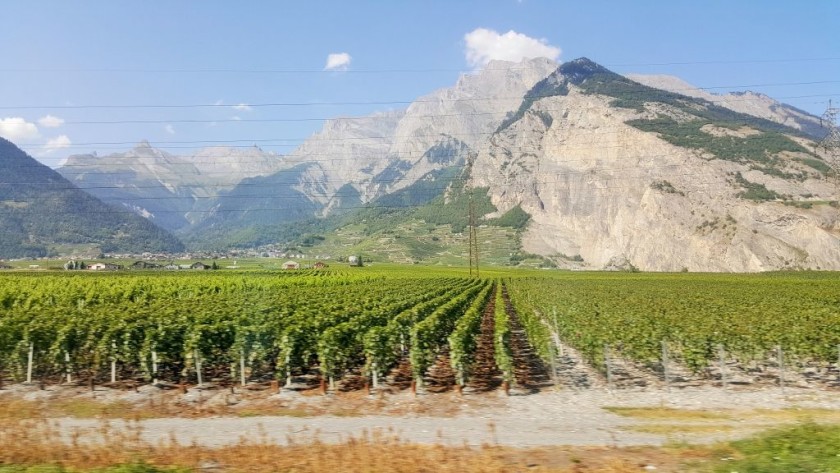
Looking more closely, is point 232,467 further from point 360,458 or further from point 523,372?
point 523,372

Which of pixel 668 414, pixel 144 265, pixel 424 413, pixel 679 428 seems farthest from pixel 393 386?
pixel 144 265

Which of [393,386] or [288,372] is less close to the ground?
[288,372]

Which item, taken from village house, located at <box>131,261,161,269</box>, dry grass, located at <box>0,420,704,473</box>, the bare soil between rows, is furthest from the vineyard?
village house, located at <box>131,261,161,269</box>

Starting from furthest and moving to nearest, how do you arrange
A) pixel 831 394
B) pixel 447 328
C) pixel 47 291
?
pixel 47 291 → pixel 447 328 → pixel 831 394

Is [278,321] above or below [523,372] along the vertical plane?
above

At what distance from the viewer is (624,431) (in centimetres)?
1766

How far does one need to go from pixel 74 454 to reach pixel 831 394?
A: 93.4ft

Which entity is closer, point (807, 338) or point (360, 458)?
point (360, 458)

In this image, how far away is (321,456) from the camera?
13.8m

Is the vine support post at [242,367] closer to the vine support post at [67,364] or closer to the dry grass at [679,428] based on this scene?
the vine support post at [67,364]

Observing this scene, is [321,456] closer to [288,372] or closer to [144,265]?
[288,372]

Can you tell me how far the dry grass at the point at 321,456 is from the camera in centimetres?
1293

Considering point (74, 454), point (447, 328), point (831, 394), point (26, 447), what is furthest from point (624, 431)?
point (447, 328)

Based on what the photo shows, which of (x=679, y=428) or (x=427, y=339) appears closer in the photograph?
(x=679, y=428)
